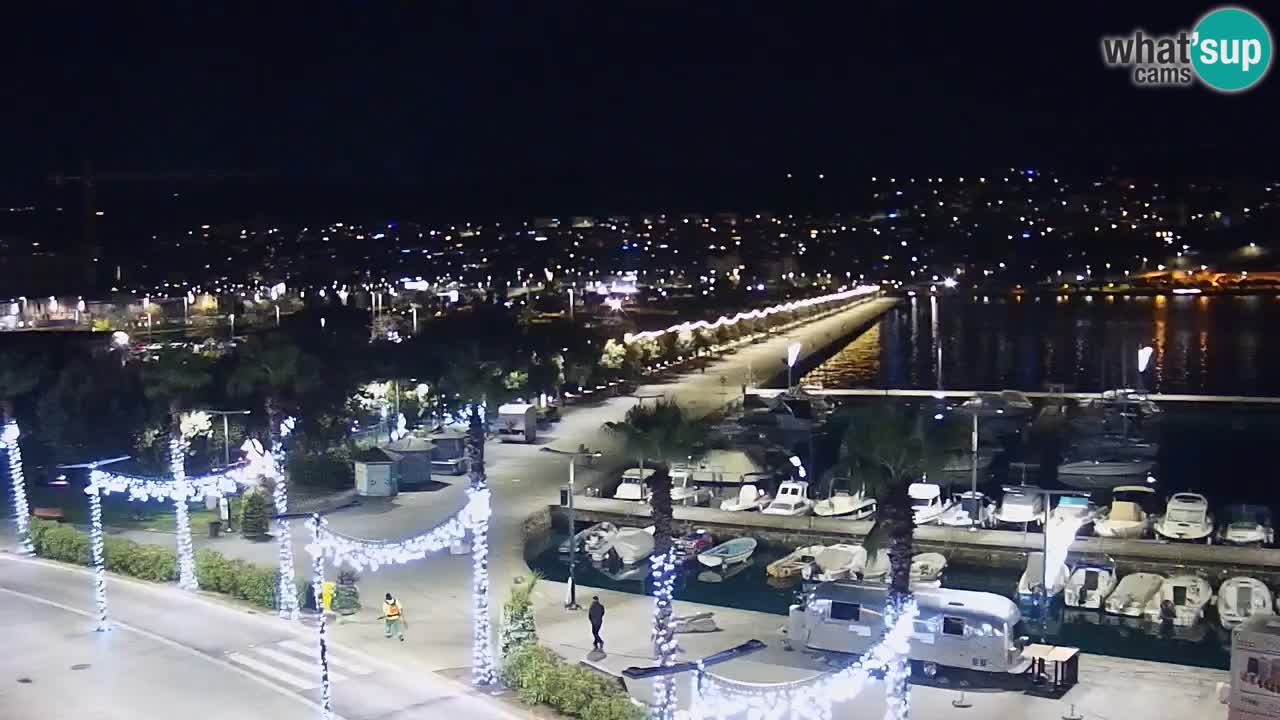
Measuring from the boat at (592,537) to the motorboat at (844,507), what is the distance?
5094 mm

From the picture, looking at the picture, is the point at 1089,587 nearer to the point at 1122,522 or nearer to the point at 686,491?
the point at 1122,522

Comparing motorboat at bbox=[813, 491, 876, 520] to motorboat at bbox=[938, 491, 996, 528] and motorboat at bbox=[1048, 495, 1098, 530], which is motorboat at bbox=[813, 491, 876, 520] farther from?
motorboat at bbox=[1048, 495, 1098, 530]

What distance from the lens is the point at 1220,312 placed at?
13725cm

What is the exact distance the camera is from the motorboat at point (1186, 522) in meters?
27.1

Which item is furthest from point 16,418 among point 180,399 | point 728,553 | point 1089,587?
point 1089,587

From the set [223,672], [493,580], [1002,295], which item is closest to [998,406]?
[493,580]

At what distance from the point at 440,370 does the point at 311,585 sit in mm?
12941

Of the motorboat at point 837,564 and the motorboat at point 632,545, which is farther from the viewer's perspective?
the motorboat at point 632,545

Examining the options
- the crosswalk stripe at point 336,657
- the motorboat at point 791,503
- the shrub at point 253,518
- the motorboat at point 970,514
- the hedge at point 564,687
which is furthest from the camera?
the motorboat at point 791,503

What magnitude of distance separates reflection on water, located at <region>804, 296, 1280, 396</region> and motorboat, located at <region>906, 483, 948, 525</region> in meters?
37.3

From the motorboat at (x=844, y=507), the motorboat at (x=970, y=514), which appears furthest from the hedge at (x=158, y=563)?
the motorboat at (x=970, y=514)

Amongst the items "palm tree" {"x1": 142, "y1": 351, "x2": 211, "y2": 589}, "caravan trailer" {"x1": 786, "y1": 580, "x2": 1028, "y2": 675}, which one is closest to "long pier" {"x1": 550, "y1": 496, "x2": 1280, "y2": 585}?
"palm tree" {"x1": 142, "y1": 351, "x2": 211, "y2": 589}

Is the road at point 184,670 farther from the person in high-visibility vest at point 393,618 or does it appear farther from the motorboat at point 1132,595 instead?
the motorboat at point 1132,595

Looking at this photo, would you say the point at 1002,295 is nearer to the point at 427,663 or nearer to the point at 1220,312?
the point at 1220,312
